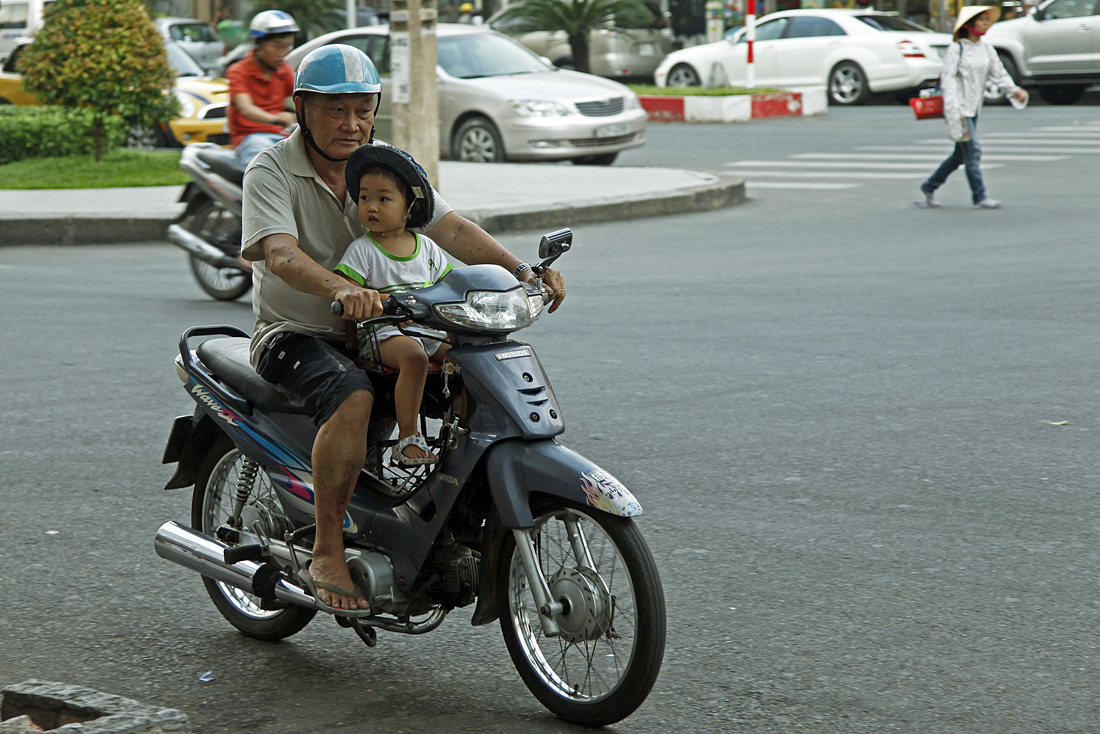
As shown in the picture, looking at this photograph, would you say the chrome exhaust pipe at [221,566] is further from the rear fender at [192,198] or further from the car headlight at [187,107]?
the car headlight at [187,107]

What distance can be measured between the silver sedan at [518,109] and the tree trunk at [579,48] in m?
12.2

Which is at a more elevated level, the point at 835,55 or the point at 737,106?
the point at 835,55

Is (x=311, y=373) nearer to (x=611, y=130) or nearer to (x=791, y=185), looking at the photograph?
(x=791, y=185)

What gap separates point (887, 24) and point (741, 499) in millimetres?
20644

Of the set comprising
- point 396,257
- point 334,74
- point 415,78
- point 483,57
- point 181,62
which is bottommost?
point 396,257

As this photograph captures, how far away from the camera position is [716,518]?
4.93m

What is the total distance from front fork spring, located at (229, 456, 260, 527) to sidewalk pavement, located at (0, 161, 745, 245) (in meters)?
7.94

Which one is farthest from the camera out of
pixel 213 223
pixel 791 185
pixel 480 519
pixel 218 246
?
pixel 791 185

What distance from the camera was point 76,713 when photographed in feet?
10.2

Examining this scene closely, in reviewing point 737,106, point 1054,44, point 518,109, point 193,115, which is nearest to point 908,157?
point 518,109

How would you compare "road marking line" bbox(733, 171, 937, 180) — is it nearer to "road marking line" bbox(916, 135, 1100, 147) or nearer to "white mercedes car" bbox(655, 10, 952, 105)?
"road marking line" bbox(916, 135, 1100, 147)

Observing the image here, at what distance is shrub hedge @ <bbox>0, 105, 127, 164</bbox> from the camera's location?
15.7 metres

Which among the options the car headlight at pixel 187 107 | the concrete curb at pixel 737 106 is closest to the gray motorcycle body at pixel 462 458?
the car headlight at pixel 187 107

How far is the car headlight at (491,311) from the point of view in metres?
3.27
